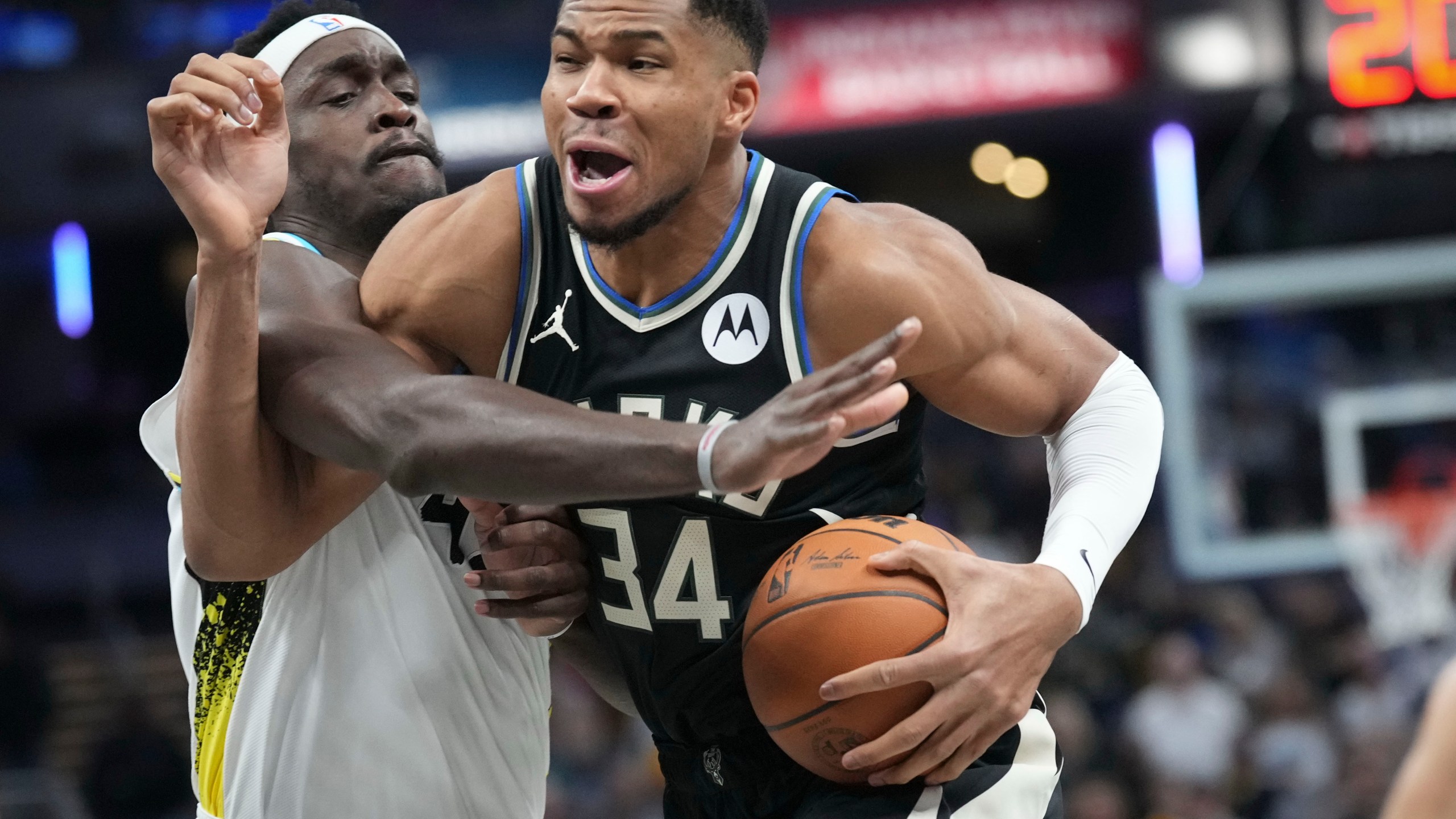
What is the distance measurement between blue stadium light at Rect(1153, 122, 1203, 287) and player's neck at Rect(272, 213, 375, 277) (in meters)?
7.32

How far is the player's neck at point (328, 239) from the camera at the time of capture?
3.32 metres

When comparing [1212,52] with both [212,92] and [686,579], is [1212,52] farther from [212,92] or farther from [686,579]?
[212,92]

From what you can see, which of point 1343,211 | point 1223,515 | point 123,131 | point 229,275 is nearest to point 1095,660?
point 1223,515

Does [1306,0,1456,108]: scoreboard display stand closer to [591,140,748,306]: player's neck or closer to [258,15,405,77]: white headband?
[258,15,405,77]: white headband

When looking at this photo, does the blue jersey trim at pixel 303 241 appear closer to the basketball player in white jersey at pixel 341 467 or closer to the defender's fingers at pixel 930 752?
the basketball player in white jersey at pixel 341 467

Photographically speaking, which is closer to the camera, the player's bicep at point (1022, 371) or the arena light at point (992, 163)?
the player's bicep at point (1022, 371)

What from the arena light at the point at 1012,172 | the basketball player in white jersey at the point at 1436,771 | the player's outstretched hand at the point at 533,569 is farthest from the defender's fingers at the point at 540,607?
the arena light at the point at 1012,172

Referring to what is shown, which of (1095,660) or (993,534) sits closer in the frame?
(1095,660)

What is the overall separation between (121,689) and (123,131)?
13.2ft

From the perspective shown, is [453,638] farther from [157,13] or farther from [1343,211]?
[157,13]

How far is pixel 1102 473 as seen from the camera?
9.51 ft

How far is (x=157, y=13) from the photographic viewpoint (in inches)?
458

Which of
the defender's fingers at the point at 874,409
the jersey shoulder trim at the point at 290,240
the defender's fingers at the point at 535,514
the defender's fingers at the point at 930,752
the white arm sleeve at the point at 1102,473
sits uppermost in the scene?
the defender's fingers at the point at 874,409

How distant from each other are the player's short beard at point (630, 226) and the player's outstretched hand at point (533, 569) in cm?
51
